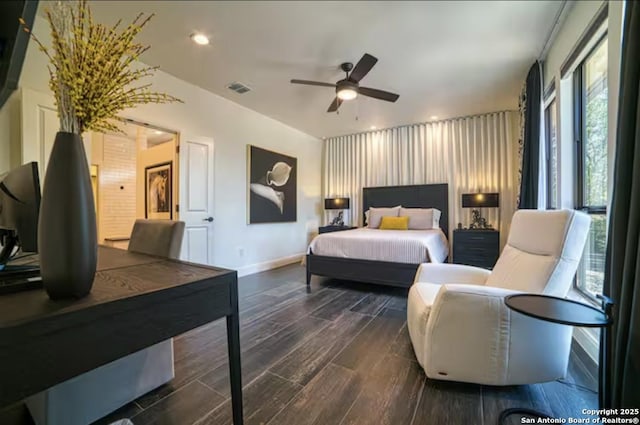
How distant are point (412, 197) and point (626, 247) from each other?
4.15 meters

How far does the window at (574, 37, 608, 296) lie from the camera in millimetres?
2049

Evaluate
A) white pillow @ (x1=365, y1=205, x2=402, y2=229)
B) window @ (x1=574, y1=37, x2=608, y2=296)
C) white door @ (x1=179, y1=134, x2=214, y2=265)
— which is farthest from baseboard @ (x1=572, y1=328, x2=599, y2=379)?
white door @ (x1=179, y1=134, x2=214, y2=265)

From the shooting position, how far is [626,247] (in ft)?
3.73

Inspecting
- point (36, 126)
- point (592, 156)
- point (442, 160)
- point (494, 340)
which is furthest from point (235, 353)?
point (442, 160)

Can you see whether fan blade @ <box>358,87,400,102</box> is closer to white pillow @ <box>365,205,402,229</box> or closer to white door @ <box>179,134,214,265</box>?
white door @ <box>179,134,214,265</box>

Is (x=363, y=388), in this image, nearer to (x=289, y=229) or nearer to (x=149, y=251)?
(x=149, y=251)

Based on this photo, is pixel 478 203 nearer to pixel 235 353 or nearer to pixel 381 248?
pixel 381 248

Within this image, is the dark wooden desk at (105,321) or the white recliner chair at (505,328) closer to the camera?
the dark wooden desk at (105,321)

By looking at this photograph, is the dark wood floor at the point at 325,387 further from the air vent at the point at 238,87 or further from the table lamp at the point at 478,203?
the air vent at the point at 238,87

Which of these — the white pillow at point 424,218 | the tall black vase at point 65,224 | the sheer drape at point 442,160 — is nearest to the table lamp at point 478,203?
the sheer drape at point 442,160

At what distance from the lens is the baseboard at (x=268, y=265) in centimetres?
430

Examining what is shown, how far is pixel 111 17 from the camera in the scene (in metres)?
2.32

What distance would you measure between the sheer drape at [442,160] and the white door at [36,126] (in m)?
4.66

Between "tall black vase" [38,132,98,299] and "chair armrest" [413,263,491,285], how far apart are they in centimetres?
217
